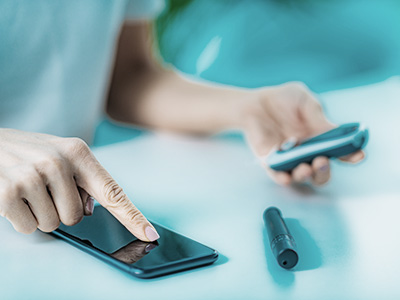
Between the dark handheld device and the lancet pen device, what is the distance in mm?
109

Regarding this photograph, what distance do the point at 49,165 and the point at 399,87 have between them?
2.74 feet

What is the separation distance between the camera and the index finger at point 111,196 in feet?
1.66

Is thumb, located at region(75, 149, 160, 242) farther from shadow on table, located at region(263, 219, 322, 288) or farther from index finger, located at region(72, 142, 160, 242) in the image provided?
shadow on table, located at region(263, 219, 322, 288)

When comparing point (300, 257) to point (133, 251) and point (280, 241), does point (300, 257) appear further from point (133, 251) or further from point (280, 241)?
point (133, 251)

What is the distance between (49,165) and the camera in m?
0.50

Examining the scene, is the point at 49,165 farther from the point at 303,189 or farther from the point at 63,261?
the point at 303,189

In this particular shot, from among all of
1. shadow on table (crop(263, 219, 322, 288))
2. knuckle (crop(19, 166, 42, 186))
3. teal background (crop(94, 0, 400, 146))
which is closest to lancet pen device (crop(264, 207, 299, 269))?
shadow on table (crop(263, 219, 322, 288))

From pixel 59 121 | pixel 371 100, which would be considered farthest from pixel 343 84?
pixel 59 121

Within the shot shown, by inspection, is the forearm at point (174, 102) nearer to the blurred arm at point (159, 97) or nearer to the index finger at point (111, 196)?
the blurred arm at point (159, 97)

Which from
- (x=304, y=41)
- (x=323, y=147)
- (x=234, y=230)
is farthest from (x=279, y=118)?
(x=304, y=41)

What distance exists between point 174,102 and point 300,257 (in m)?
0.46

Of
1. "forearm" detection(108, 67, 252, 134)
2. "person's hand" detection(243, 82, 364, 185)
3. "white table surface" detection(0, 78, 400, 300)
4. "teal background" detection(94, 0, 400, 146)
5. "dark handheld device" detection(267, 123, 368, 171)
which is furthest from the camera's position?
"teal background" detection(94, 0, 400, 146)

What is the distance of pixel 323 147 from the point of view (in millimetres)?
656

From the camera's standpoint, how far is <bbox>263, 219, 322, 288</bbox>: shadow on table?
1.58 feet
